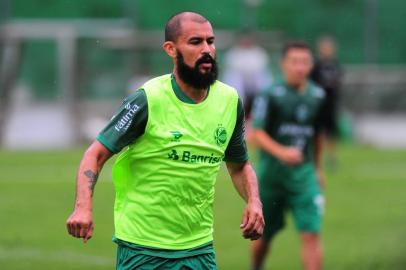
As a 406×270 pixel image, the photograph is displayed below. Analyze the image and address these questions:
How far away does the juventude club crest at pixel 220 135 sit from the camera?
5.83m

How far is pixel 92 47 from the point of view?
27.1 meters

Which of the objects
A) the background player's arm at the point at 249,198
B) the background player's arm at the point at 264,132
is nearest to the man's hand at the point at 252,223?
the background player's arm at the point at 249,198

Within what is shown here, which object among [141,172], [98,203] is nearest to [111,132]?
[141,172]

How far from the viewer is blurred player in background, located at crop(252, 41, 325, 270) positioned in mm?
9258

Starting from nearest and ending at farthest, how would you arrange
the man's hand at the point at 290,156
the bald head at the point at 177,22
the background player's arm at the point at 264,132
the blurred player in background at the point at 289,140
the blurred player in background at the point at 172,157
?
the blurred player in background at the point at 172,157 < the bald head at the point at 177,22 < the man's hand at the point at 290,156 < the background player's arm at the point at 264,132 < the blurred player in background at the point at 289,140

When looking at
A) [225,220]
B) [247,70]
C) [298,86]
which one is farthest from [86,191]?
[247,70]

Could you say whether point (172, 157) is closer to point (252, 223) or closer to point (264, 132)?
point (252, 223)

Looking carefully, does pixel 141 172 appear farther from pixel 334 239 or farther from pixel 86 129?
pixel 86 129

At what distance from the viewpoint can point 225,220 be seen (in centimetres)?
1416

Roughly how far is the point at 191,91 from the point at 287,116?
3.66 meters

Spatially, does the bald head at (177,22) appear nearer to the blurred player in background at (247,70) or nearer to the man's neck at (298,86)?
the man's neck at (298,86)

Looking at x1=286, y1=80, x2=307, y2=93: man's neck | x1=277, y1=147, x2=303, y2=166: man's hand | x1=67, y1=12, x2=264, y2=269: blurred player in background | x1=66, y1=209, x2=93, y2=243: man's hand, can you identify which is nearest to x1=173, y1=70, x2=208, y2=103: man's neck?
x1=67, y1=12, x2=264, y2=269: blurred player in background

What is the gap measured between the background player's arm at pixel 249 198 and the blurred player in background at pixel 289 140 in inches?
116

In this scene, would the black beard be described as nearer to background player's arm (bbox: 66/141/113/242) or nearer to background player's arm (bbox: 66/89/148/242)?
background player's arm (bbox: 66/89/148/242)
